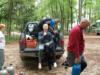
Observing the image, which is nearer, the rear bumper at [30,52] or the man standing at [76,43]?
the man standing at [76,43]

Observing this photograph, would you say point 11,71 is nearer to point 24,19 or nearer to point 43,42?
point 43,42

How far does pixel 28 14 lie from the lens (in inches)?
1161

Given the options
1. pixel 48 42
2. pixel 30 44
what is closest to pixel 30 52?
pixel 30 44

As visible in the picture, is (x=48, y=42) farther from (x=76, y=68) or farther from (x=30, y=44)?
(x=76, y=68)

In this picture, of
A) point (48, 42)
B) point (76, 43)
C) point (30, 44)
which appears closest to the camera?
point (76, 43)

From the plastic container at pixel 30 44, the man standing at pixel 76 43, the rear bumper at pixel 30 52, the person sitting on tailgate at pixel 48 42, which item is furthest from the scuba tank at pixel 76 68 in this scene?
the plastic container at pixel 30 44

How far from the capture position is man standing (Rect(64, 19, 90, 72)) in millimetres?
6973

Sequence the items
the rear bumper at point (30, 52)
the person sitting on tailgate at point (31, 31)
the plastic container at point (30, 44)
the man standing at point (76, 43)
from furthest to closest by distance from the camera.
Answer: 1. the person sitting on tailgate at point (31, 31)
2. the plastic container at point (30, 44)
3. the rear bumper at point (30, 52)
4. the man standing at point (76, 43)

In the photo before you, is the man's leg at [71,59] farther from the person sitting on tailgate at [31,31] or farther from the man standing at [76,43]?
the person sitting on tailgate at [31,31]

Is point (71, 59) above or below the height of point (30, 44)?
below

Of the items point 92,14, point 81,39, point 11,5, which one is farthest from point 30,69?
point 92,14

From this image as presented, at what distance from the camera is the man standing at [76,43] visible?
697cm

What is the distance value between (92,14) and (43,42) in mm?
46205

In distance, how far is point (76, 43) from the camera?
23.0 ft
